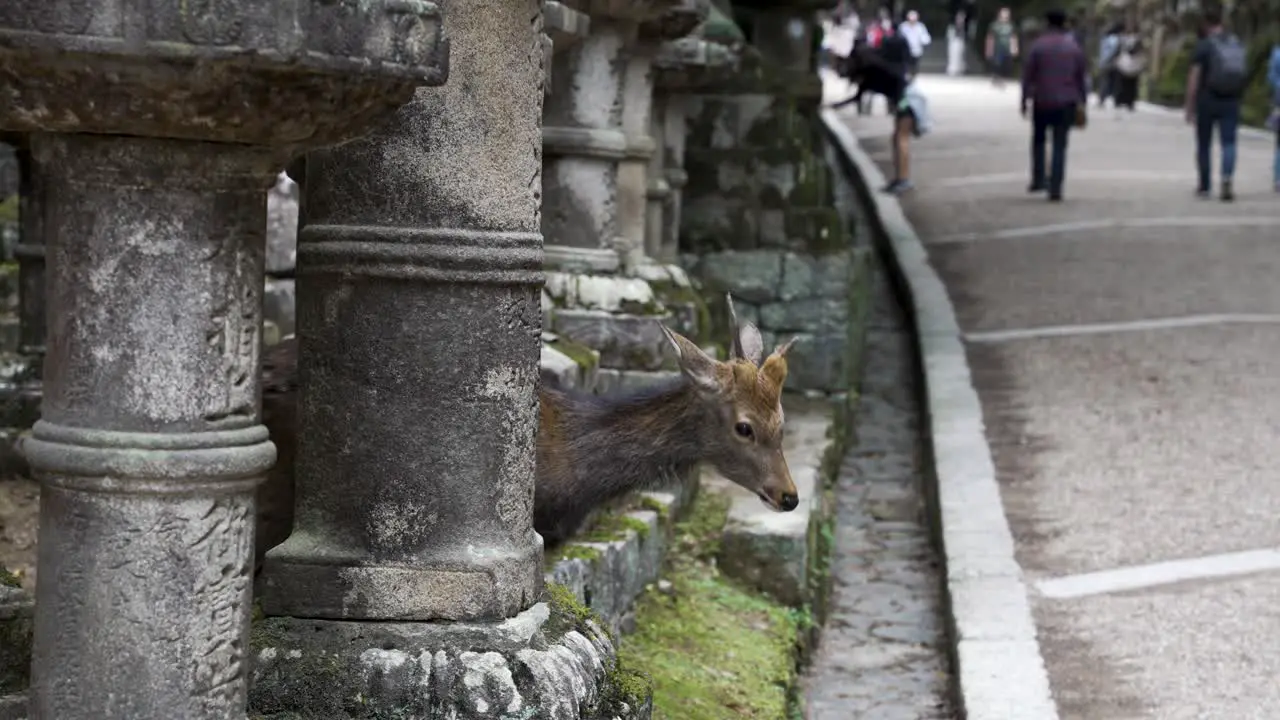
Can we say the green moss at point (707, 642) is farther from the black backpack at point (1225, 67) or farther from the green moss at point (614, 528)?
the black backpack at point (1225, 67)

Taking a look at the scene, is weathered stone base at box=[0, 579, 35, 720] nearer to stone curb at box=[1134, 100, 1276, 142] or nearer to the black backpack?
the black backpack

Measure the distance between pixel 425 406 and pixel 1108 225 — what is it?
1354 centimetres

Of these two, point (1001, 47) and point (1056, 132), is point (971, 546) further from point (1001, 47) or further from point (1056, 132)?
point (1001, 47)

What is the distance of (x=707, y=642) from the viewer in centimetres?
662

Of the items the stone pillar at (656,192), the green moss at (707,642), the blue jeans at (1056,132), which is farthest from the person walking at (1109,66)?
the green moss at (707,642)

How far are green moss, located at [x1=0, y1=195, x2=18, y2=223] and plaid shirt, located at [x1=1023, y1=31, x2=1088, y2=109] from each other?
11455mm

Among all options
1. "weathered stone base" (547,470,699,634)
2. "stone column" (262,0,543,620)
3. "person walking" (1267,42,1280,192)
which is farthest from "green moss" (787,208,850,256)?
"person walking" (1267,42,1280,192)

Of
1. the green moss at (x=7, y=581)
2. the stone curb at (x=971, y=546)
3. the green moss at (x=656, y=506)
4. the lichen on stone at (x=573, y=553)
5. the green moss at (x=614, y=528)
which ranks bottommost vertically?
the stone curb at (x=971, y=546)

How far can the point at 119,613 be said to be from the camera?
9.78 ft

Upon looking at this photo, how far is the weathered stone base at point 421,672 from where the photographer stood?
3.66 metres

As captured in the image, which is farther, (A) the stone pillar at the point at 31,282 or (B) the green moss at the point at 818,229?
(B) the green moss at the point at 818,229

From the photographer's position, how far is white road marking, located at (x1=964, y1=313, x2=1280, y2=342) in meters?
12.5

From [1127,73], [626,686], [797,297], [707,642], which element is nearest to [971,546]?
[707,642]

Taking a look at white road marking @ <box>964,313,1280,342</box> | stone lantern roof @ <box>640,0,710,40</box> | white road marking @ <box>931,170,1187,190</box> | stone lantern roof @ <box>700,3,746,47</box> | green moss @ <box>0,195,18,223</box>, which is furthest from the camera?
white road marking @ <box>931,170,1187,190</box>
